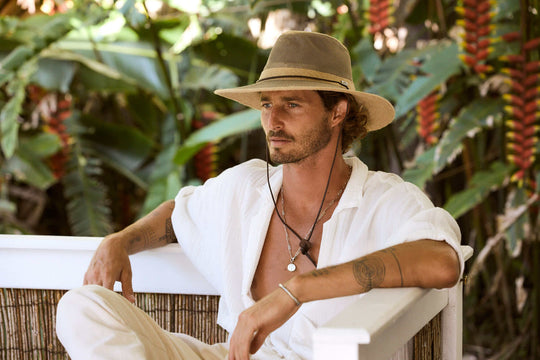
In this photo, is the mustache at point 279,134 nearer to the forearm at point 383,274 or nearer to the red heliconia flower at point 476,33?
the forearm at point 383,274

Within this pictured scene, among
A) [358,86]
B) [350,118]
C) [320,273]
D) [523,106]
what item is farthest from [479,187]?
[320,273]

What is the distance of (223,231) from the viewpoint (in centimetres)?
173

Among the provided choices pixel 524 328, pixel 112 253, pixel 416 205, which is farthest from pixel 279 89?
pixel 524 328

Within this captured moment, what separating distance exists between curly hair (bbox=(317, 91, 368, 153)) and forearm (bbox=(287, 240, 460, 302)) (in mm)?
487

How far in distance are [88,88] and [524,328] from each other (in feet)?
7.10

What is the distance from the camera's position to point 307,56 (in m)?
1.56

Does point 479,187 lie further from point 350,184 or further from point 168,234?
point 168,234

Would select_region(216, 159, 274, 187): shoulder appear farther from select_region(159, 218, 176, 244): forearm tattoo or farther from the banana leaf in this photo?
the banana leaf

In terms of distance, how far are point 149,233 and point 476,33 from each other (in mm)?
1381

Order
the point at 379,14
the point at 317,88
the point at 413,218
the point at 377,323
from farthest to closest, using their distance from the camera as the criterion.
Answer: the point at 379,14, the point at 317,88, the point at 413,218, the point at 377,323

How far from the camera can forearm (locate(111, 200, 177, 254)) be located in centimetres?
168

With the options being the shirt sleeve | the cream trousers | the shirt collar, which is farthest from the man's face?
the cream trousers

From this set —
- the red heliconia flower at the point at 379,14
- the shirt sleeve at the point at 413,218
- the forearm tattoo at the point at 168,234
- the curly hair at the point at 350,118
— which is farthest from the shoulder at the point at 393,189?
the red heliconia flower at the point at 379,14

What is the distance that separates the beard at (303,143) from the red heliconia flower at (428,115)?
103cm
